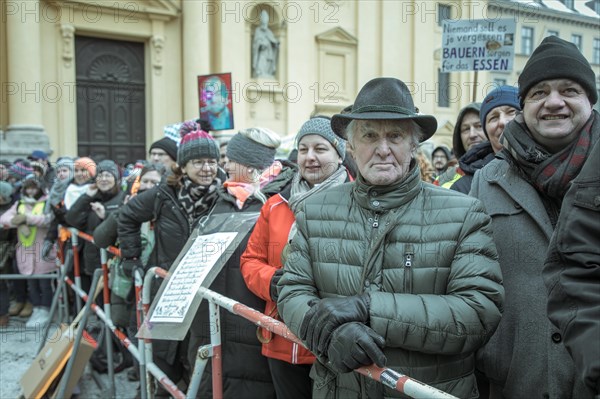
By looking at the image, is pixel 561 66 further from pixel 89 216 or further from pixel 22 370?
pixel 22 370

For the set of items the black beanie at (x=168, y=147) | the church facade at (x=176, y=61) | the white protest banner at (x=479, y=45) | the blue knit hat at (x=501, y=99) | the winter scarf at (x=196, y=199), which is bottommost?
the winter scarf at (x=196, y=199)

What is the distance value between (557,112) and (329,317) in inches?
43.7

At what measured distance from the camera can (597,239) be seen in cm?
130

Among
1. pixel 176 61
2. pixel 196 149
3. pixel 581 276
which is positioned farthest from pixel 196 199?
pixel 176 61

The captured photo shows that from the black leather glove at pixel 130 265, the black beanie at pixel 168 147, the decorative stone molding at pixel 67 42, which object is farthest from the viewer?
the decorative stone molding at pixel 67 42

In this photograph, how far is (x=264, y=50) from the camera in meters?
17.8

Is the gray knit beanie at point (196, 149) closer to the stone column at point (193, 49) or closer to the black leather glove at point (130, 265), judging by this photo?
the black leather glove at point (130, 265)

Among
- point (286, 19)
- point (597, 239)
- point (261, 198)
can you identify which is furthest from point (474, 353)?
point (286, 19)

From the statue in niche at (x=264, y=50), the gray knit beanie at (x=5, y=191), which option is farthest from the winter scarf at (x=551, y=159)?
the statue in niche at (x=264, y=50)

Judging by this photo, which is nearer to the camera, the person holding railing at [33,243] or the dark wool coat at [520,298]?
the dark wool coat at [520,298]

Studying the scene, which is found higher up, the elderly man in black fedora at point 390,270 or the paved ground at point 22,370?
the elderly man in black fedora at point 390,270

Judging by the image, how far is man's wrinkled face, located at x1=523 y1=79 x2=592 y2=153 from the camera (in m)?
1.91

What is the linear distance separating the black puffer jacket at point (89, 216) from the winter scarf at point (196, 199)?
207 cm

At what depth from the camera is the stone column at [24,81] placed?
13.7 meters
